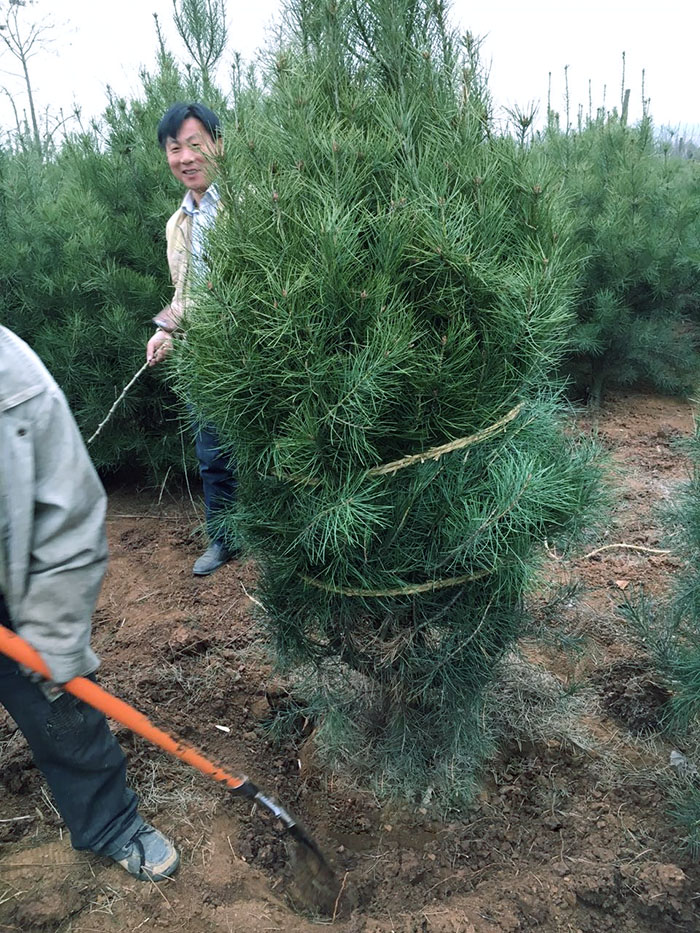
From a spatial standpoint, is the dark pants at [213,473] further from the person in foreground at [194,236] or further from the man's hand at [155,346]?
the man's hand at [155,346]

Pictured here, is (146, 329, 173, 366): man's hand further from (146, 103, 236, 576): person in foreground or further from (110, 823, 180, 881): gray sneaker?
(110, 823, 180, 881): gray sneaker

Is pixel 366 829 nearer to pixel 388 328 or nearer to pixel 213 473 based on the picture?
pixel 388 328

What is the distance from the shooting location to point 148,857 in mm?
2143

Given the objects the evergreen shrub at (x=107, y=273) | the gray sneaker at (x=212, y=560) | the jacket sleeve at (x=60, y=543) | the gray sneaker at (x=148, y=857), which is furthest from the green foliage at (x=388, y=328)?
the evergreen shrub at (x=107, y=273)

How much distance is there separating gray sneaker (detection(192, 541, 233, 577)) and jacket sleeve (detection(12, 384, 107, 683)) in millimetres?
1925

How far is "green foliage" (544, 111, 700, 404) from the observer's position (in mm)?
5566

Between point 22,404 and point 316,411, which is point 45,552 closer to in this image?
point 22,404

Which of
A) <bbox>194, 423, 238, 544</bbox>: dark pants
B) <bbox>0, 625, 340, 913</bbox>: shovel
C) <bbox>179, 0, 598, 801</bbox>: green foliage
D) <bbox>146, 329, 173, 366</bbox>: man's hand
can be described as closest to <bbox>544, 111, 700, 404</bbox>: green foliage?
<bbox>194, 423, 238, 544</bbox>: dark pants

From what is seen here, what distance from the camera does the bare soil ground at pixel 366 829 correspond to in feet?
6.59

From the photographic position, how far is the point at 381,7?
174cm

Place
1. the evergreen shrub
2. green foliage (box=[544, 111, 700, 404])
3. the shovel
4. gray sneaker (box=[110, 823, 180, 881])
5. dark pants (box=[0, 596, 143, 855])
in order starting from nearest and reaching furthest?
the shovel, dark pants (box=[0, 596, 143, 855]), gray sneaker (box=[110, 823, 180, 881]), the evergreen shrub, green foliage (box=[544, 111, 700, 404])

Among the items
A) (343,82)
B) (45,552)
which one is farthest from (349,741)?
(343,82)

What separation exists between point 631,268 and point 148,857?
507cm

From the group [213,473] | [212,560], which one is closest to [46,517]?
[213,473]
